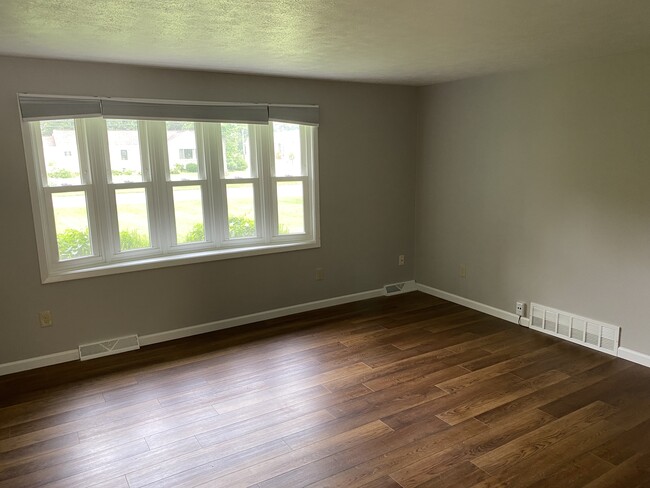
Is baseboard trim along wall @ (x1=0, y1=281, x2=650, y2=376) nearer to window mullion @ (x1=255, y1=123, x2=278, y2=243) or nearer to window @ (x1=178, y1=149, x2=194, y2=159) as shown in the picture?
window mullion @ (x1=255, y1=123, x2=278, y2=243)

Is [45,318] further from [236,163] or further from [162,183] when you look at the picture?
[236,163]

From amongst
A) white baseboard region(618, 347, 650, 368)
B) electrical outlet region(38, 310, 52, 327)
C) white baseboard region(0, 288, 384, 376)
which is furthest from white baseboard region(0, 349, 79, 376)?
white baseboard region(618, 347, 650, 368)

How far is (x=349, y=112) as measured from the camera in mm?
4539

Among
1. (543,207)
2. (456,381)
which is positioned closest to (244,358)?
(456,381)

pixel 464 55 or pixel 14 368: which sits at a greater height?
pixel 464 55

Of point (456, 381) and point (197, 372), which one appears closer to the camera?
point (456, 381)

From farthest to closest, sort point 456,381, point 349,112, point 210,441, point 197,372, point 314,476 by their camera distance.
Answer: point 349,112
point 197,372
point 456,381
point 210,441
point 314,476

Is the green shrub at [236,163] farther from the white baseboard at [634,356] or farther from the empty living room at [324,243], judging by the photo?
the white baseboard at [634,356]

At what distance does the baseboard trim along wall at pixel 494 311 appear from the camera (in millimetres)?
3316

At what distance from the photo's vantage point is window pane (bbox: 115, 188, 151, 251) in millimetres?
3723

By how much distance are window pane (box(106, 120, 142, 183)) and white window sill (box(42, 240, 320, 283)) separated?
685mm

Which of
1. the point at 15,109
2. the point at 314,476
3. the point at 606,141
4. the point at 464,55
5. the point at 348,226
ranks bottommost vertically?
the point at 314,476

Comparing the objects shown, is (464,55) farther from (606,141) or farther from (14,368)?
(14,368)

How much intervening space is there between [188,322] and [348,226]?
1.83 meters
